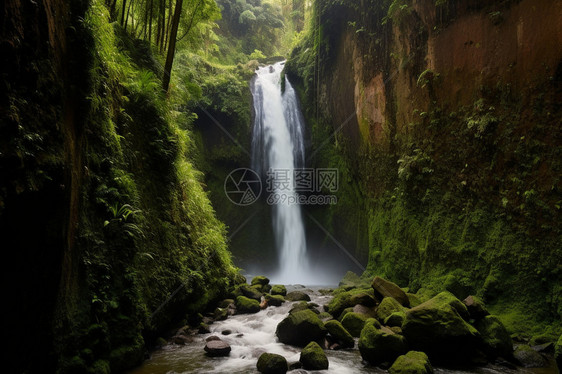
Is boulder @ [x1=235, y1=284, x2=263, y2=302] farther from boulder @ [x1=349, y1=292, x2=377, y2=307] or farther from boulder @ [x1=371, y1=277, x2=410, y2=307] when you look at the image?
boulder @ [x1=371, y1=277, x2=410, y2=307]

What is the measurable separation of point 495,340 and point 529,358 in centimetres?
51

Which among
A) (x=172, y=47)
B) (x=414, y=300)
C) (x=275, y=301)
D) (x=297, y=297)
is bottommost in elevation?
(x=297, y=297)

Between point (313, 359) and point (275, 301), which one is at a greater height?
point (313, 359)

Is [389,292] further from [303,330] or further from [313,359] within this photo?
[313,359]

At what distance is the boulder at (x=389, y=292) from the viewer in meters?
7.36

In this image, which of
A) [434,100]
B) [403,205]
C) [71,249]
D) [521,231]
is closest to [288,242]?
[403,205]

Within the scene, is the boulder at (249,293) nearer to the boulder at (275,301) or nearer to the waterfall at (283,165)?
the boulder at (275,301)

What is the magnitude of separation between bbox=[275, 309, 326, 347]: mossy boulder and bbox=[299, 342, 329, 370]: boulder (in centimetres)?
90

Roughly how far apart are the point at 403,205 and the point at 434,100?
3.42 metres

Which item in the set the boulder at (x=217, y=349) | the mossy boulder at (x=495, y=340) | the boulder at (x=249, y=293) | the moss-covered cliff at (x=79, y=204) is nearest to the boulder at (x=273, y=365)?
the boulder at (x=217, y=349)

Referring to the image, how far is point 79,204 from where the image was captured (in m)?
3.96

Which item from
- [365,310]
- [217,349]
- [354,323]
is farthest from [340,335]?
[217,349]

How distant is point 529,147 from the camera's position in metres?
6.98

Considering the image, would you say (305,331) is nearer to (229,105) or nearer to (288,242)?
(288,242)
